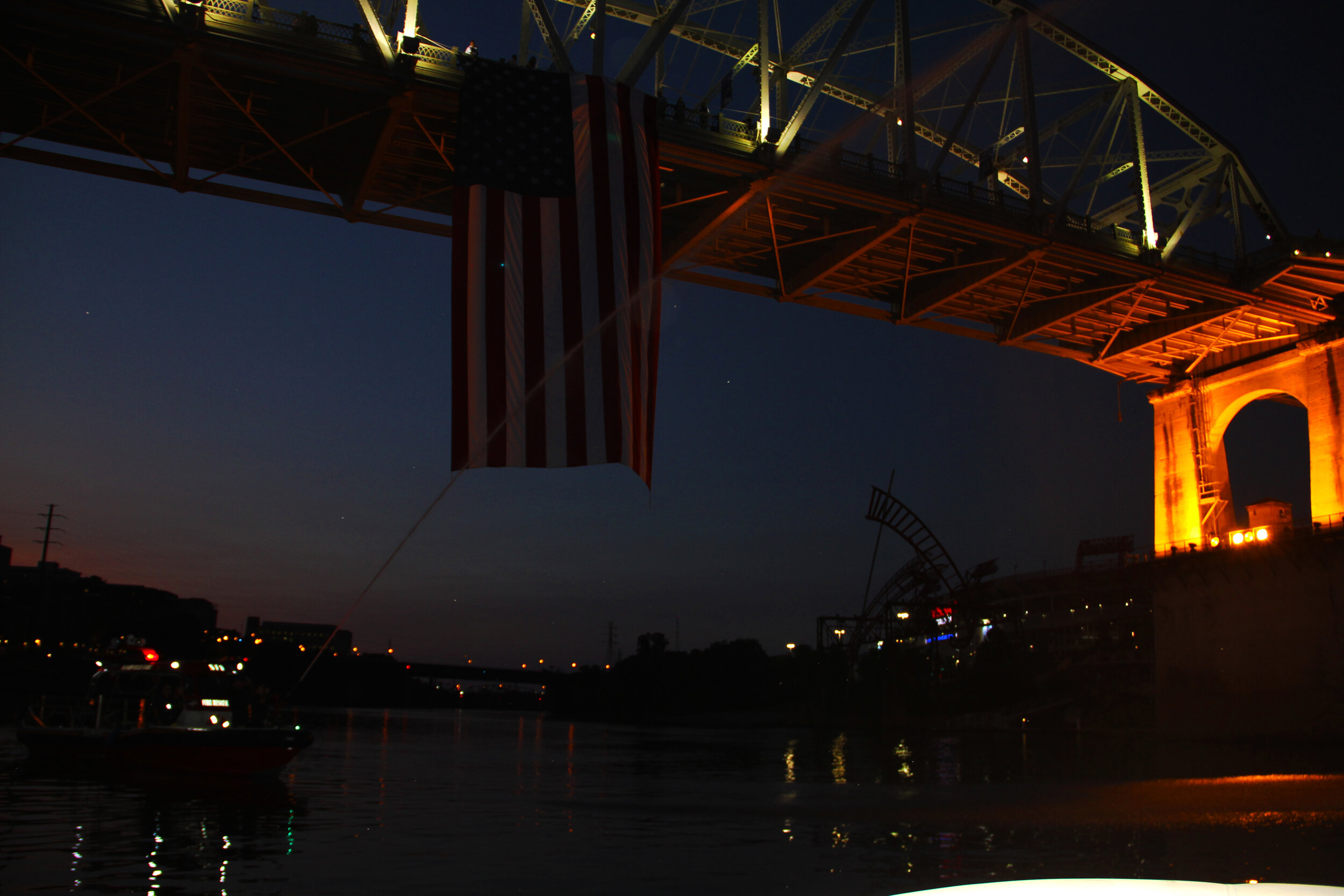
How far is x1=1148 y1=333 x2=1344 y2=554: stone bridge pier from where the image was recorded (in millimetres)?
45844

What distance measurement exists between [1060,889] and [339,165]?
114ft

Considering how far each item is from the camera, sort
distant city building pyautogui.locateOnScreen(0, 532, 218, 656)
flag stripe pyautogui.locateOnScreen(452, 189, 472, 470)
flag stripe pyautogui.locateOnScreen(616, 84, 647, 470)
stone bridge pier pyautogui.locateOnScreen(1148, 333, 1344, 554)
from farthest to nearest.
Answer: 1. distant city building pyautogui.locateOnScreen(0, 532, 218, 656)
2. stone bridge pier pyautogui.locateOnScreen(1148, 333, 1344, 554)
3. flag stripe pyautogui.locateOnScreen(616, 84, 647, 470)
4. flag stripe pyautogui.locateOnScreen(452, 189, 472, 470)

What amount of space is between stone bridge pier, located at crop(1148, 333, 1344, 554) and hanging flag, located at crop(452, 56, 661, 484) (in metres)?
41.1

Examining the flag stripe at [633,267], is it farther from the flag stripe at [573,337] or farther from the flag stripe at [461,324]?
the flag stripe at [461,324]

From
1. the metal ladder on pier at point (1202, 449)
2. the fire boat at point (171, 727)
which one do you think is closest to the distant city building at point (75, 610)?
the fire boat at point (171, 727)

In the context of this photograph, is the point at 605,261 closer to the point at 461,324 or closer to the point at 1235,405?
the point at 461,324

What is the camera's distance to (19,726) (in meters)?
29.4

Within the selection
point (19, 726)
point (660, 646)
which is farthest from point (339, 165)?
point (660, 646)

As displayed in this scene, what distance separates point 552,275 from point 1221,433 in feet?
160

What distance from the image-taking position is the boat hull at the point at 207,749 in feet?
82.6

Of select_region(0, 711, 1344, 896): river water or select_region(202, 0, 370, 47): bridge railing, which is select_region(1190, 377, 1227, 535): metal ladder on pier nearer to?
select_region(0, 711, 1344, 896): river water

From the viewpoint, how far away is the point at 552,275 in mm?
16516

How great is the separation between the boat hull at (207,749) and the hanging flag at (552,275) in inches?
548

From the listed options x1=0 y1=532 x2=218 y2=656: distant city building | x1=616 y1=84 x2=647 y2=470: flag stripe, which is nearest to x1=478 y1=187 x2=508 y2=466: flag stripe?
x1=616 y1=84 x2=647 y2=470: flag stripe
